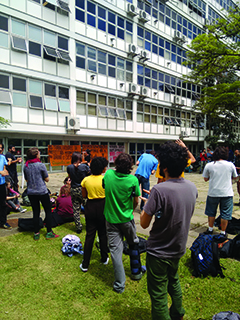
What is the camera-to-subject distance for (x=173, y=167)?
2.00 metres

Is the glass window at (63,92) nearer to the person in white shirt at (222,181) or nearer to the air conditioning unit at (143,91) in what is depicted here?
the air conditioning unit at (143,91)

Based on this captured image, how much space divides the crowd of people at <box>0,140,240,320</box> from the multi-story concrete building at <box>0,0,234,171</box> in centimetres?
968

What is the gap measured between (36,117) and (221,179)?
12130mm

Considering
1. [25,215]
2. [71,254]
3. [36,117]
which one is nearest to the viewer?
[71,254]

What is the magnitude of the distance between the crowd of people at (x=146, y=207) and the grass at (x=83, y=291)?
0.70 ft

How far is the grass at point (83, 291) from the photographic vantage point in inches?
101

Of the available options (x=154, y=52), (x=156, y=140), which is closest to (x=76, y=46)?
(x=154, y=52)

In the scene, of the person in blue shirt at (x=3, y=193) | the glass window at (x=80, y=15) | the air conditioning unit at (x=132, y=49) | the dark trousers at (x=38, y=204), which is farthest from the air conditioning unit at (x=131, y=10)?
the dark trousers at (x=38, y=204)

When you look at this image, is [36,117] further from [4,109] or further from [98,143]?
[98,143]

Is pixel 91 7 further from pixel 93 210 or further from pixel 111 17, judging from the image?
pixel 93 210

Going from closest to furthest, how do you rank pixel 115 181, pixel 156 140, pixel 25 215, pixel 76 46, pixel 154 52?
pixel 115 181 < pixel 25 215 < pixel 76 46 < pixel 154 52 < pixel 156 140

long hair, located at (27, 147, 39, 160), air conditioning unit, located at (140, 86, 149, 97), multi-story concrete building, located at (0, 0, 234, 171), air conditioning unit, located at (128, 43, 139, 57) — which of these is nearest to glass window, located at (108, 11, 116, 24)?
multi-story concrete building, located at (0, 0, 234, 171)

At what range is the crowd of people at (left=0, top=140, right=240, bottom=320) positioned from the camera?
1979 mm

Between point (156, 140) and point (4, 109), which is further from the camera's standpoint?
point (156, 140)
